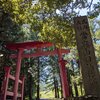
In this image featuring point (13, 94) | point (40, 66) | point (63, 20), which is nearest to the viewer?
point (63, 20)

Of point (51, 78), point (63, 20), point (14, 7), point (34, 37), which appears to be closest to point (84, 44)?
point (63, 20)

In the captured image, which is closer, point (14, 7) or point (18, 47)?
point (14, 7)

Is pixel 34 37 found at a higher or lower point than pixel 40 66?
higher

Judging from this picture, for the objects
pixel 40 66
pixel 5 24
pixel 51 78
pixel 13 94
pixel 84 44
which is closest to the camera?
pixel 84 44

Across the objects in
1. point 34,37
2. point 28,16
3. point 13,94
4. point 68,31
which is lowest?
point 13,94

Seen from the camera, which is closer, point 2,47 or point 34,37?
point 2,47

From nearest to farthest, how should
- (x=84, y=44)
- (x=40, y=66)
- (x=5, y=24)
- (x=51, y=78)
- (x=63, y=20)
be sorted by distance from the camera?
1. (x=84, y=44)
2. (x=63, y=20)
3. (x=5, y=24)
4. (x=40, y=66)
5. (x=51, y=78)

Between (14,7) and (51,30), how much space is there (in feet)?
5.82

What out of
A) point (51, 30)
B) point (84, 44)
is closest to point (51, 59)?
point (51, 30)

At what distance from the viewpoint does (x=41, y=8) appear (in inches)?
284

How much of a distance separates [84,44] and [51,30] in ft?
9.74

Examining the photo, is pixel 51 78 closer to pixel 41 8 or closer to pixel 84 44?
pixel 41 8

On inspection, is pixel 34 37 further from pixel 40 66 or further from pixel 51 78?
pixel 51 78

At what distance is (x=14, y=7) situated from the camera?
7289 mm
